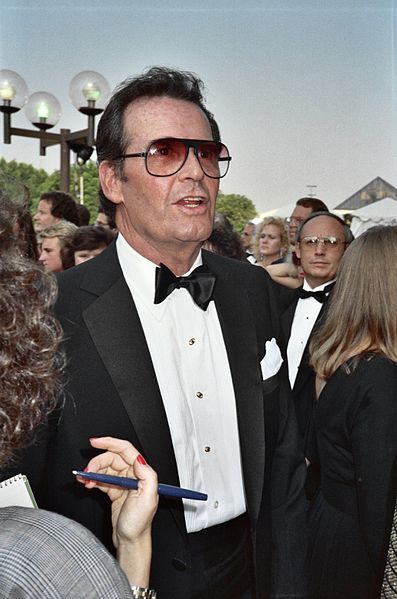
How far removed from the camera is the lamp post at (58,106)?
28.4 feet

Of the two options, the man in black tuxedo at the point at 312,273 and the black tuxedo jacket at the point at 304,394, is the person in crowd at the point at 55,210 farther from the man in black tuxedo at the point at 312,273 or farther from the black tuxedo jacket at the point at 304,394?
the black tuxedo jacket at the point at 304,394

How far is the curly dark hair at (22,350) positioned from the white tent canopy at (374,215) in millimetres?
10929

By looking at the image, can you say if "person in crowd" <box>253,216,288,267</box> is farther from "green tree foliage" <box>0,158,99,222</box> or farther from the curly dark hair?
"green tree foliage" <box>0,158,99,222</box>

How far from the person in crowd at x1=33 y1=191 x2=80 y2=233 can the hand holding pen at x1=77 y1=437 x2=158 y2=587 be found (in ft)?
15.2

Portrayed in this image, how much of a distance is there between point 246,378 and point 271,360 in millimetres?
116

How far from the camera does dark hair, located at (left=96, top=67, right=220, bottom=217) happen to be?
2150mm

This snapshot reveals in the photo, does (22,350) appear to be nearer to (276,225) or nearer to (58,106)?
(276,225)

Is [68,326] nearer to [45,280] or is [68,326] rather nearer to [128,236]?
[128,236]

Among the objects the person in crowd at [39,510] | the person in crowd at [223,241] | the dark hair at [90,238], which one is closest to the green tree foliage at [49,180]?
the dark hair at [90,238]

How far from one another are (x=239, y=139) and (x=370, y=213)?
5890 mm

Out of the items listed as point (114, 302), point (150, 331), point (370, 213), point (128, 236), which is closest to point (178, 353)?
point (150, 331)

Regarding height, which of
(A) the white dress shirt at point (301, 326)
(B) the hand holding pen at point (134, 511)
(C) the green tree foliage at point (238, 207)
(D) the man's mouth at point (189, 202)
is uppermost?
(D) the man's mouth at point (189, 202)

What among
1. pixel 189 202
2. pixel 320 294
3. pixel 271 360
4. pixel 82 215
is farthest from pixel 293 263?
A: pixel 189 202

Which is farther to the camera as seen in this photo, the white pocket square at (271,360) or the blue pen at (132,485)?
the white pocket square at (271,360)
